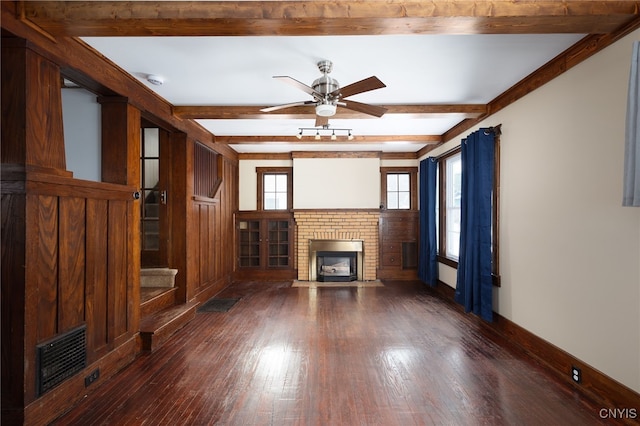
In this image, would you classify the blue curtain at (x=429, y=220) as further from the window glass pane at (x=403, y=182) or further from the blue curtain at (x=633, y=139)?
the blue curtain at (x=633, y=139)

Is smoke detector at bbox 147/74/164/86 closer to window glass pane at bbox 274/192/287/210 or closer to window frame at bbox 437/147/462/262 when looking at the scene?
window glass pane at bbox 274/192/287/210

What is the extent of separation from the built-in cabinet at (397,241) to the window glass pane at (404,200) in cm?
14

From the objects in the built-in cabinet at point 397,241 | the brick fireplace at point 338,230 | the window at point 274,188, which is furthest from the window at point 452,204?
the window at point 274,188

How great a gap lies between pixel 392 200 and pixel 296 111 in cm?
361

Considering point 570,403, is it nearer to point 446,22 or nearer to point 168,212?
point 446,22

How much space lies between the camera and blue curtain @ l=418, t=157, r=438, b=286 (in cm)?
564

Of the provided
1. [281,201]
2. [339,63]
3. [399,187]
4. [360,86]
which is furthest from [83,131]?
[399,187]

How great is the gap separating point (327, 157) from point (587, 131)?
14.9 feet

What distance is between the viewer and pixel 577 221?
251cm

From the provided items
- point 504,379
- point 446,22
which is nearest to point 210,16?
point 446,22

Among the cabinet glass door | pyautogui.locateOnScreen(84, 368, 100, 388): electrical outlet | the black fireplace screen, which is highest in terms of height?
the cabinet glass door

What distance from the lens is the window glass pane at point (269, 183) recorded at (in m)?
6.78

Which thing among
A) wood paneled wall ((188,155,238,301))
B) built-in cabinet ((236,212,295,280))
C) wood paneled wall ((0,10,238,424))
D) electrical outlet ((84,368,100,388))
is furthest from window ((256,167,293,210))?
electrical outlet ((84,368,100,388))

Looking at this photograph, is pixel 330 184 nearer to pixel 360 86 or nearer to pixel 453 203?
pixel 453 203
